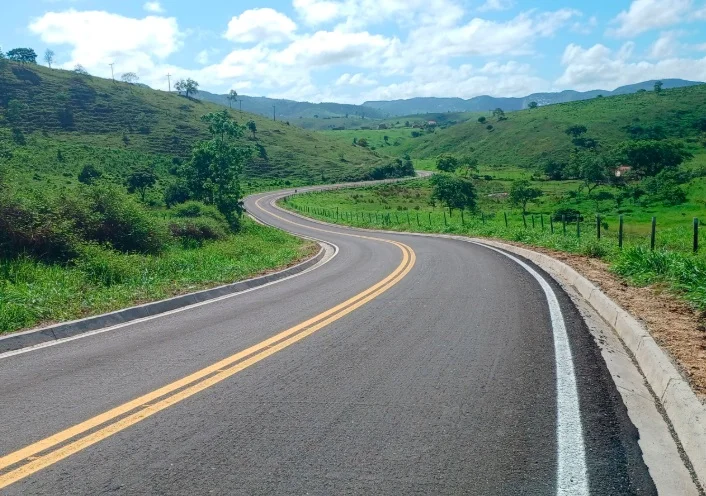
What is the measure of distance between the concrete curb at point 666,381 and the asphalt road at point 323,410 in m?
0.37

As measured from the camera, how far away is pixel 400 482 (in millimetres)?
3588

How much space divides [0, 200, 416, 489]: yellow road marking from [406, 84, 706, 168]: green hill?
358ft

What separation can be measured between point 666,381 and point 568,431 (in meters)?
1.59

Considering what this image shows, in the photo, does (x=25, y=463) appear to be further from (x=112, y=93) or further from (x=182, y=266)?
→ (x=112, y=93)

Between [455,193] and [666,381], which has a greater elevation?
[666,381]

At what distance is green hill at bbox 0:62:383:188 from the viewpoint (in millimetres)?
80562

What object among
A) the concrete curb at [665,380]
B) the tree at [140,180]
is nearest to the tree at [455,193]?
the tree at [140,180]

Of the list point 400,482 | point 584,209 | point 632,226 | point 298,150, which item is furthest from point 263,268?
point 298,150

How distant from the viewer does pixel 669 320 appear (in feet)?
25.3

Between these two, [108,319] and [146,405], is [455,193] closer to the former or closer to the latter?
[108,319]

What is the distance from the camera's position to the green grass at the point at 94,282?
28.7 feet

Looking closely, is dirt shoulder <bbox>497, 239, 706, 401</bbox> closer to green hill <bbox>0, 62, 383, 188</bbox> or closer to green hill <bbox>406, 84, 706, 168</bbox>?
green hill <bbox>0, 62, 383, 188</bbox>

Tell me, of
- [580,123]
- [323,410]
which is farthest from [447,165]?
[323,410]

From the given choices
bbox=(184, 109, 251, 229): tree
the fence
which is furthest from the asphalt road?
bbox=(184, 109, 251, 229): tree
